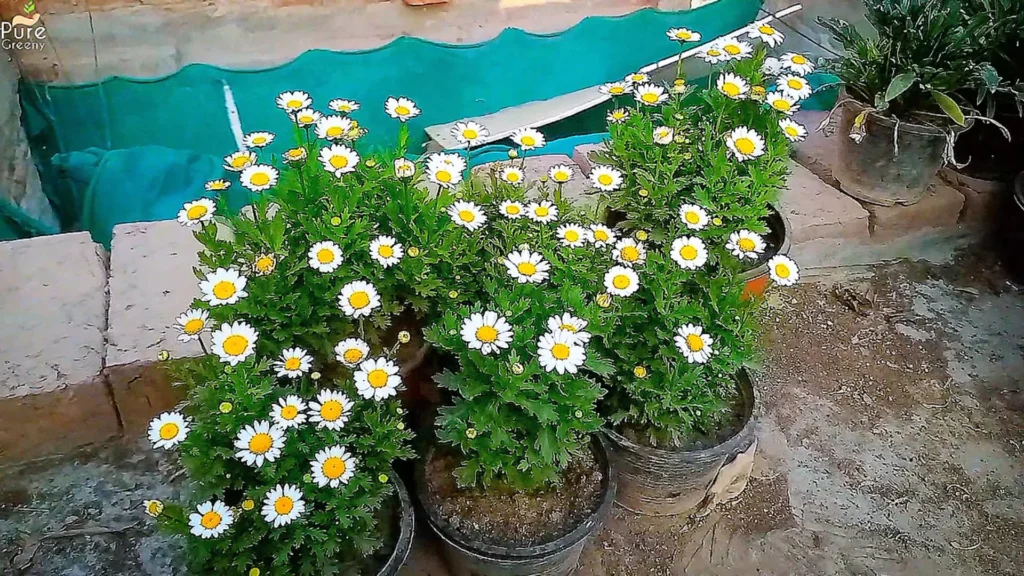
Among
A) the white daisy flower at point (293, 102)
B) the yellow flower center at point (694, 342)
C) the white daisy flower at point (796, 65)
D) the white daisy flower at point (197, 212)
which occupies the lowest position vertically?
the yellow flower center at point (694, 342)

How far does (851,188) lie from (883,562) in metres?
1.10

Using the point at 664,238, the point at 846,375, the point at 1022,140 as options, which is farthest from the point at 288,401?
the point at 1022,140

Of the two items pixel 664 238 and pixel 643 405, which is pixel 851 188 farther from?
pixel 643 405

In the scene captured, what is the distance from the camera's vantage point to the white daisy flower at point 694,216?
134 centimetres

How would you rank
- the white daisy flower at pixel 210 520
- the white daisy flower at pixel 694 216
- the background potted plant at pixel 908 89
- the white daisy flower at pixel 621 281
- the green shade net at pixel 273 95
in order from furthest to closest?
the green shade net at pixel 273 95
the background potted plant at pixel 908 89
the white daisy flower at pixel 694 216
the white daisy flower at pixel 621 281
the white daisy flower at pixel 210 520

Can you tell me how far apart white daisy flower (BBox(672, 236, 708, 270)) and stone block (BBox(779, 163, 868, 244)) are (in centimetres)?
91

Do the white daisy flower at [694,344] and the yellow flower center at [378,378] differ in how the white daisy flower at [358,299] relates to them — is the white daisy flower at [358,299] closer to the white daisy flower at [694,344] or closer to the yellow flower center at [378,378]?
the yellow flower center at [378,378]

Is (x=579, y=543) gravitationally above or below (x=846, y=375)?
above

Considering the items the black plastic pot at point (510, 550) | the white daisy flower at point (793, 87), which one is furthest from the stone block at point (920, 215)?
the black plastic pot at point (510, 550)

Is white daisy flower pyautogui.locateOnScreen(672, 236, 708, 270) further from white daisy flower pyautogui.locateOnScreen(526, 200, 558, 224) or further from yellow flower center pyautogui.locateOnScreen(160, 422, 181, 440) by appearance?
yellow flower center pyautogui.locateOnScreen(160, 422, 181, 440)

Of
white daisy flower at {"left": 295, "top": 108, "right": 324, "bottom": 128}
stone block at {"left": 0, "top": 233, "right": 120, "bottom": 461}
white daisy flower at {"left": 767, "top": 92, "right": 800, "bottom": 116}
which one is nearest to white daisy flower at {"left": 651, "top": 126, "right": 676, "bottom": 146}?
white daisy flower at {"left": 767, "top": 92, "right": 800, "bottom": 116}

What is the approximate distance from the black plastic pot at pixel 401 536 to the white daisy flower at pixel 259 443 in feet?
0.80

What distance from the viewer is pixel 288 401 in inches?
42.0

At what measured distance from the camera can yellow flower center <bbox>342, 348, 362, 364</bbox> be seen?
3.56 feet
